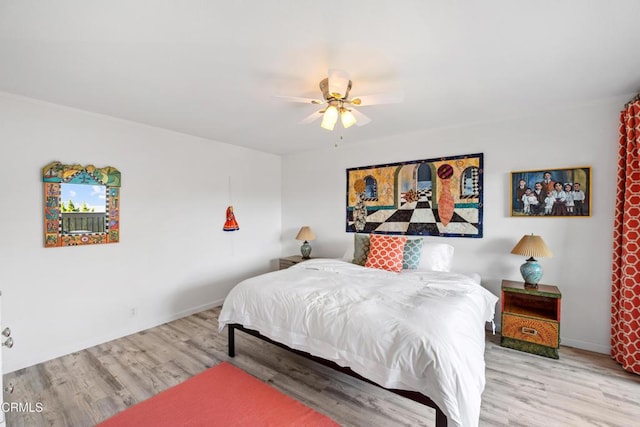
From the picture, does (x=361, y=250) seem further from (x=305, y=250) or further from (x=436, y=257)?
(x=305, y=250)

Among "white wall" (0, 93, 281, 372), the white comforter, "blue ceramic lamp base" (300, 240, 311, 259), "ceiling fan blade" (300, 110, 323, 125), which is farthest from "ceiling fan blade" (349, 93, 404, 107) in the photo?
"blue ceramic lamp base" (300, 240, 311, 259)

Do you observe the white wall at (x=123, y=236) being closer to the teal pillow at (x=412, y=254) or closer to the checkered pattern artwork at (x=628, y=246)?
the teal pillow at (x=412, y=254)

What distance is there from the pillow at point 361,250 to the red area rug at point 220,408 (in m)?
1.82

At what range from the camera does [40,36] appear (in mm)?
1617

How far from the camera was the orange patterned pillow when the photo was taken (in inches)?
125

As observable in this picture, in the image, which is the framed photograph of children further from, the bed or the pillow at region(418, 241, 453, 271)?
the bed

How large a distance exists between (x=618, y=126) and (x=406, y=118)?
1955 mm

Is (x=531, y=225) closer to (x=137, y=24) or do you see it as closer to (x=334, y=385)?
(x=334, y=385)

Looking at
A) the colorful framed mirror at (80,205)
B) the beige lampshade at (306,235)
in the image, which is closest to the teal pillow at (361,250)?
the beige lampshade at (306,235)

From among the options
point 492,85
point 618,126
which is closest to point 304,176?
point 492,85

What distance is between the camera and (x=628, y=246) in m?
2.35

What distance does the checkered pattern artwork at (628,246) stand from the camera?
2.30 m

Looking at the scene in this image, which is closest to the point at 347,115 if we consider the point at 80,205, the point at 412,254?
the point at 412,254

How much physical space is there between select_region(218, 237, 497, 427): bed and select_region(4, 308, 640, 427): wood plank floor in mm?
360
